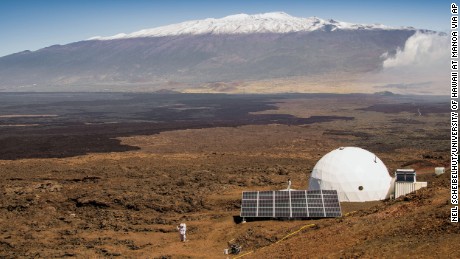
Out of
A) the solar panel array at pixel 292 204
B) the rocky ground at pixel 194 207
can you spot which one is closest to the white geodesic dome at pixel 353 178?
the rocky ground at pixel 194 207

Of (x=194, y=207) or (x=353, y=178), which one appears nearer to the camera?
(x=353, y=178)

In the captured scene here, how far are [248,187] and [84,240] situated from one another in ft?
45.3

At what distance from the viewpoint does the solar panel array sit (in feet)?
81.3

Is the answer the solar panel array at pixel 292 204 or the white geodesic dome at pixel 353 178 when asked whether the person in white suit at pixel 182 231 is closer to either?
the solar panel array at pixel 292 204

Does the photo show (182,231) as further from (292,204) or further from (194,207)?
(194,207)

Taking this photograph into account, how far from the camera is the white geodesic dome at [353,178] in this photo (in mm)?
27688

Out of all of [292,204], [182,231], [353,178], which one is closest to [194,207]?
[182,231]

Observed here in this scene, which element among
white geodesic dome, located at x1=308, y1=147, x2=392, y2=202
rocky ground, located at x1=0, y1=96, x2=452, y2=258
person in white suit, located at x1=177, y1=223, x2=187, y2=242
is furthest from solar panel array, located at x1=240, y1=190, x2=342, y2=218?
person in white suit, located at x1=177, y1=223, x2=187, y2=242

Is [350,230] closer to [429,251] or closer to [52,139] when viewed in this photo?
[429,251]

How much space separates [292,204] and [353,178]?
14.5 feet

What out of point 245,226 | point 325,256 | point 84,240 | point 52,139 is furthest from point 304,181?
point 52,139

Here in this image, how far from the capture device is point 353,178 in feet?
91.1

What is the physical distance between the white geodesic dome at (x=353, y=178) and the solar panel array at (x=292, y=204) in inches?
72.5

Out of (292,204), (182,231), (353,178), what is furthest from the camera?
(353,178)
